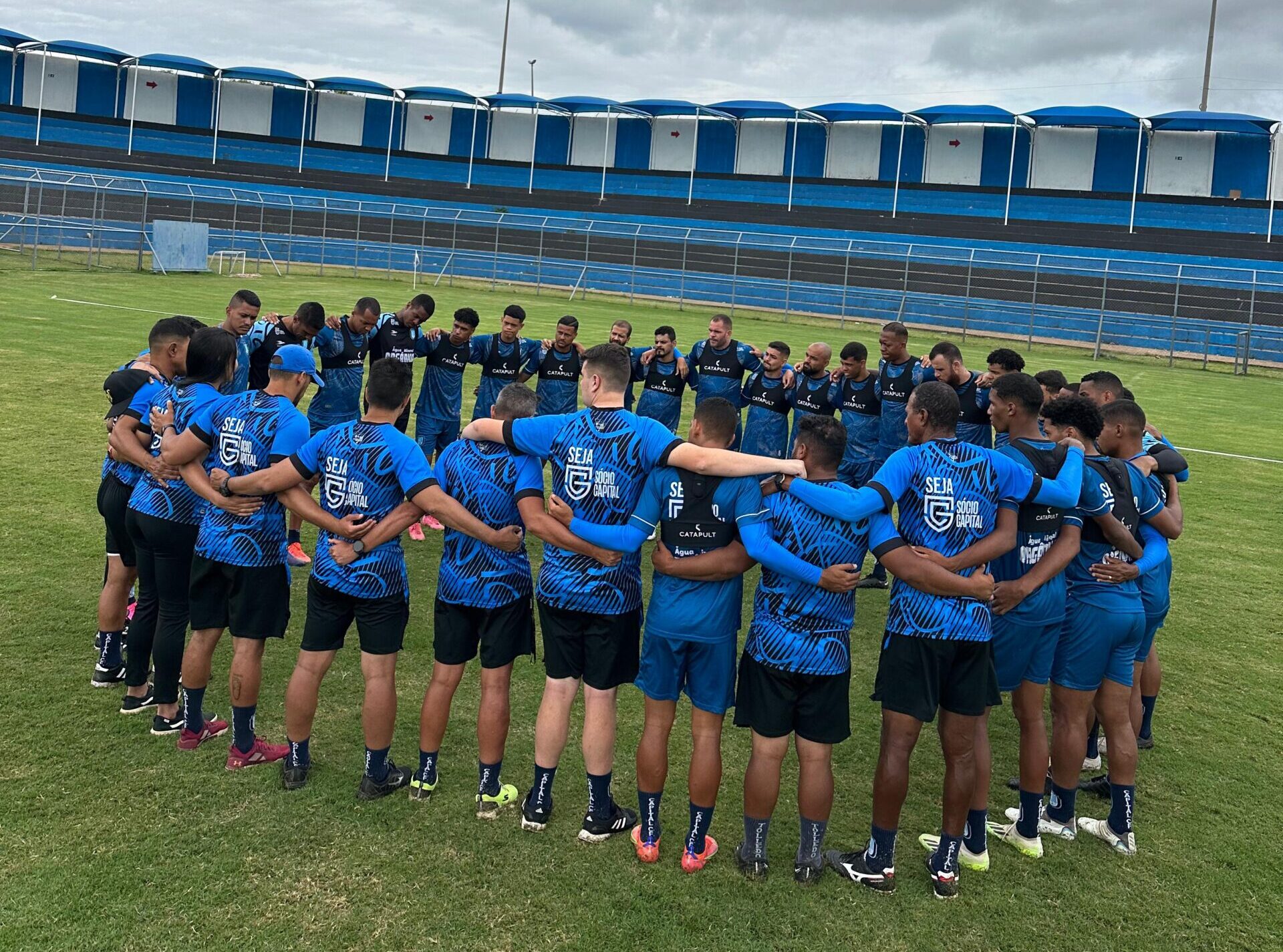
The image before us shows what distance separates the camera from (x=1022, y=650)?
5.52 metres

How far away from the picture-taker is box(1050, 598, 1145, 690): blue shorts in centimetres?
559

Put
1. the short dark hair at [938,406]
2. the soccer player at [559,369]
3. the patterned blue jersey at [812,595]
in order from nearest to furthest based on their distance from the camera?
the patterned blue jersey at [812,595] → the short dark hair at [938,406] → the soccer player at [559,369]

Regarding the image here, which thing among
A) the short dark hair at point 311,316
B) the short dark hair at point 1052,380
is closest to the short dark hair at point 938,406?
the short dark hair at point 1052,380

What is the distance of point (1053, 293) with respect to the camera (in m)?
44.2

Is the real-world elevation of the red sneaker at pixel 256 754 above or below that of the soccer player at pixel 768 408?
below

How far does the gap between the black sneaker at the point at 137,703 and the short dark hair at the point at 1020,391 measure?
5.35 meters

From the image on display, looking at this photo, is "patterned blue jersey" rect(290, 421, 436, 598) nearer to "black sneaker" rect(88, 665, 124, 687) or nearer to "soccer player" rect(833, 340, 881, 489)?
"black sneaker" rect(88, 665, 124, 687)

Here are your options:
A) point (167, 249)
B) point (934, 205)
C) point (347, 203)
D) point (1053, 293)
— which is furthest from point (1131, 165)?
point (167, 249)

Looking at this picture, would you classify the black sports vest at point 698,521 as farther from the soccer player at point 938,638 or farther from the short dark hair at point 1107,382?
the short dark hair at point 1107,382

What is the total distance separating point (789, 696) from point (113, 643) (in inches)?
176

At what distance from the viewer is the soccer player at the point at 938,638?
4.98m

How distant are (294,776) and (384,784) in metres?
0.50

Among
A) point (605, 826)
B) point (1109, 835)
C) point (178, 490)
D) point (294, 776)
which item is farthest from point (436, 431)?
point (1109, 835)

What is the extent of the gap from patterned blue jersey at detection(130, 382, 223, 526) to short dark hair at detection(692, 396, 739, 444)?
2.89 meters
